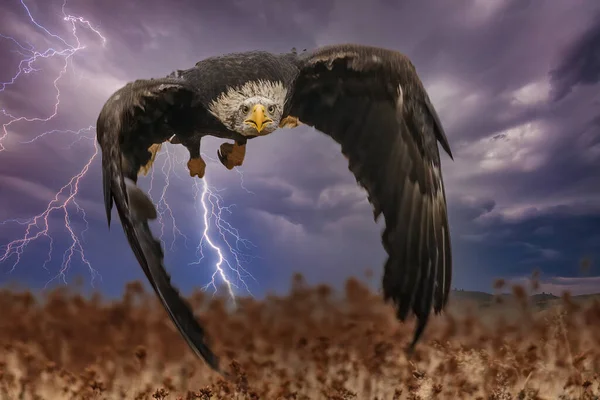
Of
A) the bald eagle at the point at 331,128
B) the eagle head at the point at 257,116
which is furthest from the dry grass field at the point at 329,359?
the eagle head at the point at 257,116

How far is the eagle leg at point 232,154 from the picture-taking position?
5457 mm

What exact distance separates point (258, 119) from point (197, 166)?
1.58 metres

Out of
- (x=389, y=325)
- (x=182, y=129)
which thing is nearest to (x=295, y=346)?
(x=389, y=325)

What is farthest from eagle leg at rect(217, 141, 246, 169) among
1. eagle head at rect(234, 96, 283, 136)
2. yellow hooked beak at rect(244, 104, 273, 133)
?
yellow hooked beak at rect(244, 104, 273, 133)

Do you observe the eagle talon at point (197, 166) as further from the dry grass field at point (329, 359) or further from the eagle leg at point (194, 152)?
the dry grass field at point (329, 359)

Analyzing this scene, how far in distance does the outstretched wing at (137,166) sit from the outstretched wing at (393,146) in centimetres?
123

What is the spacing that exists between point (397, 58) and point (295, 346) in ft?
9.00

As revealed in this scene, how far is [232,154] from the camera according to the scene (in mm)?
5500

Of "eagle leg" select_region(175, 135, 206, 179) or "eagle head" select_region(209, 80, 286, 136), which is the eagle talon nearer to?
"eagle leg" select_region(175, 135, 206, 179)

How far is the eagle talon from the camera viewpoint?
541cm

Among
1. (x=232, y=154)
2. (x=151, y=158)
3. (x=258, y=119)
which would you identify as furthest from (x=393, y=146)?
(x=151, y=158)

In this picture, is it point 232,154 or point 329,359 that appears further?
point 232,154

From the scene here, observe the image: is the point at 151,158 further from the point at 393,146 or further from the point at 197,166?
the point at 393,146

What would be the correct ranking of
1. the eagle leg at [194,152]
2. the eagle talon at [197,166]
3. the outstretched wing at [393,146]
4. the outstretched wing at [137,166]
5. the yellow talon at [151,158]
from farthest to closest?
1. the eagle talon at [197,166]
2. the eagle leg at [194,152]
3. the yellow talon at [151,158]
4. the outstretched wing at [393,146]
5. the outstretched wing at [137,166]
